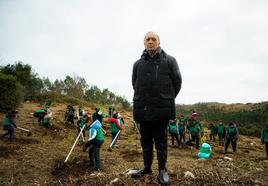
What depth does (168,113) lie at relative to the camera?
3.51 meters

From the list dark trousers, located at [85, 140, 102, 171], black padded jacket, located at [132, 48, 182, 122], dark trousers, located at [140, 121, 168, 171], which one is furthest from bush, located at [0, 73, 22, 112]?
black padded jacket, located at [132, 48, 182, 122]

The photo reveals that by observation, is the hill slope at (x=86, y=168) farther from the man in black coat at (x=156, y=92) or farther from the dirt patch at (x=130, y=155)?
the man in black coat at (x=156, y=92)

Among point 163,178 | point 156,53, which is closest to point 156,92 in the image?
point 156,53

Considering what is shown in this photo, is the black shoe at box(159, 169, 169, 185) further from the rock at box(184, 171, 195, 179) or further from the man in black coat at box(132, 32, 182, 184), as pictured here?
the rock at box(184, 171, 195, 179)

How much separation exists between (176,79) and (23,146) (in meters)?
10.3

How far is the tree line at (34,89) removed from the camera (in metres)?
23.3

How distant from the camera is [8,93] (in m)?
23.4

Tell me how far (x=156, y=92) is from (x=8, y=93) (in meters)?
23.3

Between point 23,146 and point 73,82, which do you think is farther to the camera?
point 73,82

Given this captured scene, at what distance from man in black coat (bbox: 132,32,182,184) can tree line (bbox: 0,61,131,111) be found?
22.2 metres

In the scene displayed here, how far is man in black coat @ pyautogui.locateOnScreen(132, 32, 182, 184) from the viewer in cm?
352

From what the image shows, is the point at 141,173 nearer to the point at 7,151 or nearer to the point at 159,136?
the point at 159,136

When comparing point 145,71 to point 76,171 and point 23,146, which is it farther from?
point 23,146

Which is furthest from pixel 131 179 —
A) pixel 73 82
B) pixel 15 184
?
pixel 73 82
